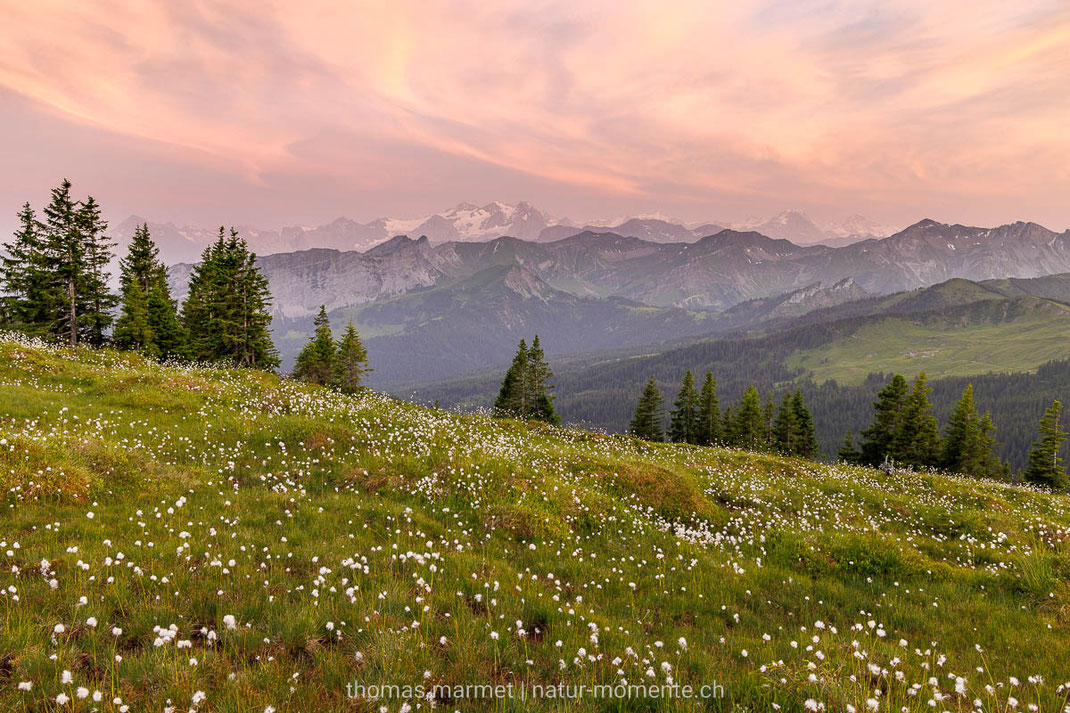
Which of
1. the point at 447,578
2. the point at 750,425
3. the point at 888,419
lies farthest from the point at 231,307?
the point at 888,419

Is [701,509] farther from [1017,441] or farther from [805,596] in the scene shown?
[1017,441]

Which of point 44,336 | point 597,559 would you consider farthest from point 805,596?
point 44,336

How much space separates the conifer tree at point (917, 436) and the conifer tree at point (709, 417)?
21.0m

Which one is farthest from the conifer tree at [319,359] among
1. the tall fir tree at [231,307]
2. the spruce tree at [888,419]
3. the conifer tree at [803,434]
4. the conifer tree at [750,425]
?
the spruce tree at [888,419]

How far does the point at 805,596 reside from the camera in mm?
7746

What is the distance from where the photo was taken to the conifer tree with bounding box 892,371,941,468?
187 feet

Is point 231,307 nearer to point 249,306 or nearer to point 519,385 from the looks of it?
point 249,306

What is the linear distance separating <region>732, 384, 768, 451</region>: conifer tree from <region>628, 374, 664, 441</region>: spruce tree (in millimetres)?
11080

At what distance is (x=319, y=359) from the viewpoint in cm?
6012

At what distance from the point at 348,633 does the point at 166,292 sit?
60.7 m

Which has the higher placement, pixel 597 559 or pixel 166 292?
pixel 166 292

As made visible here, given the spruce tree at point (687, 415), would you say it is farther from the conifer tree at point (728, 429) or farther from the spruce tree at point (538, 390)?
the spruce tree at point (538, 390)

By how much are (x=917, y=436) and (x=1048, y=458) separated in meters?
16.3

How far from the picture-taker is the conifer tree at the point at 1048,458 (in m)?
55.2
